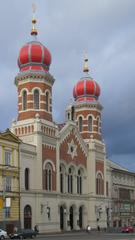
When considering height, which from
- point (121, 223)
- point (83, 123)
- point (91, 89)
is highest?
point (91, 89)

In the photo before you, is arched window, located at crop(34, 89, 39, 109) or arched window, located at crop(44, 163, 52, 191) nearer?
arched window, located at crop(44, 163, 52, 191)

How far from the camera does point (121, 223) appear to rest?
110 m

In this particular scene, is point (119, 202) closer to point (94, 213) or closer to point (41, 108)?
point (94, 213)

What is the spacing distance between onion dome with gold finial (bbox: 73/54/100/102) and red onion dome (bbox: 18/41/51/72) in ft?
54.1

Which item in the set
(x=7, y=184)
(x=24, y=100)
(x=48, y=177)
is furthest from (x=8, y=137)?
(x=24, y=100)

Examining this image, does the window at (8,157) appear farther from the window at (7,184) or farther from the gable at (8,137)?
the window at (7,184)

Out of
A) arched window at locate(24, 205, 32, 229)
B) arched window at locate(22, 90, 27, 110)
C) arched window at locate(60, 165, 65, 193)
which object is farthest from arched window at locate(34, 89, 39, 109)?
arched window at locate(24, 205, 32, 229)

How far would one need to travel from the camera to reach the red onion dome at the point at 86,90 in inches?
3885

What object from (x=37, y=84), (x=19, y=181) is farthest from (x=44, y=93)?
(x=19, y=181)

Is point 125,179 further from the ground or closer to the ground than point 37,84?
closer to the ground

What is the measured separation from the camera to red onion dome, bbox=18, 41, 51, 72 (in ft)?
269

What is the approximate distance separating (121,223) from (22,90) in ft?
135

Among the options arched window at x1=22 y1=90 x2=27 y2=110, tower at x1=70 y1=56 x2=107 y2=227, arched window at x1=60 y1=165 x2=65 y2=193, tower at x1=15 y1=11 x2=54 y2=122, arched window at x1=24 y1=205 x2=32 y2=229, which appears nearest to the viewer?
arched window at x1=24 y1=205 x2=32 y2=229

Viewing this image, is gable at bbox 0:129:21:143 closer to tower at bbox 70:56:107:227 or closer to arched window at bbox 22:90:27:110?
arched window at bbox 22:90:27:110
